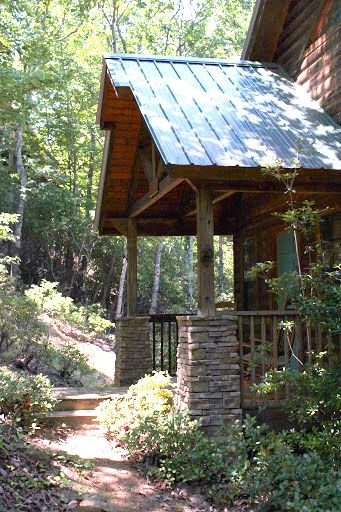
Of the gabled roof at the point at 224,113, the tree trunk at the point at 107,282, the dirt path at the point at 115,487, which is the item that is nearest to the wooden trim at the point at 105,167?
the gabled roof at the point at 224,113

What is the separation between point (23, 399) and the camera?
280 inches

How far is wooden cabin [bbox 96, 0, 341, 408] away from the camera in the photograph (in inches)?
273

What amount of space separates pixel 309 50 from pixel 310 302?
5.61m

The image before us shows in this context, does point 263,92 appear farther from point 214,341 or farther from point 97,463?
point 97,463

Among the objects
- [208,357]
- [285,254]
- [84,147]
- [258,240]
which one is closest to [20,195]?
[84,147]

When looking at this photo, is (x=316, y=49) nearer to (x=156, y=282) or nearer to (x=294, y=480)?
(x=294, y=480)

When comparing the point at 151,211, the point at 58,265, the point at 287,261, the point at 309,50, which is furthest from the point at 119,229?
the point at 58,265

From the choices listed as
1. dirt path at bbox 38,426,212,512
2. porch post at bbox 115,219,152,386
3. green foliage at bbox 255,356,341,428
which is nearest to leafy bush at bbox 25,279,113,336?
porch post at bbox 115,219,152,386

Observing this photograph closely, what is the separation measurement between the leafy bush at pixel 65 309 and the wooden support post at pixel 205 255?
905 centimetres

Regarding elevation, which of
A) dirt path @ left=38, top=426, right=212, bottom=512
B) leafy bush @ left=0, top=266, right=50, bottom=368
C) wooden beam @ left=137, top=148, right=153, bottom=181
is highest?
wooden beam @ left=137, top=148, right=153, bottom=181

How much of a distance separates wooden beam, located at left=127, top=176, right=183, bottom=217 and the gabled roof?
0.60 m

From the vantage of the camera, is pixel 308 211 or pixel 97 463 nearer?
pixel 308 211

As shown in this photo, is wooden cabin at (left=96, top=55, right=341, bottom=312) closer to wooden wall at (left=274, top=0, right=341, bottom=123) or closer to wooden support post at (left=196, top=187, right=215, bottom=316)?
wooden support post at (left=196, top=187, right=215, bottom=316)

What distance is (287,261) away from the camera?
958 centimetres
